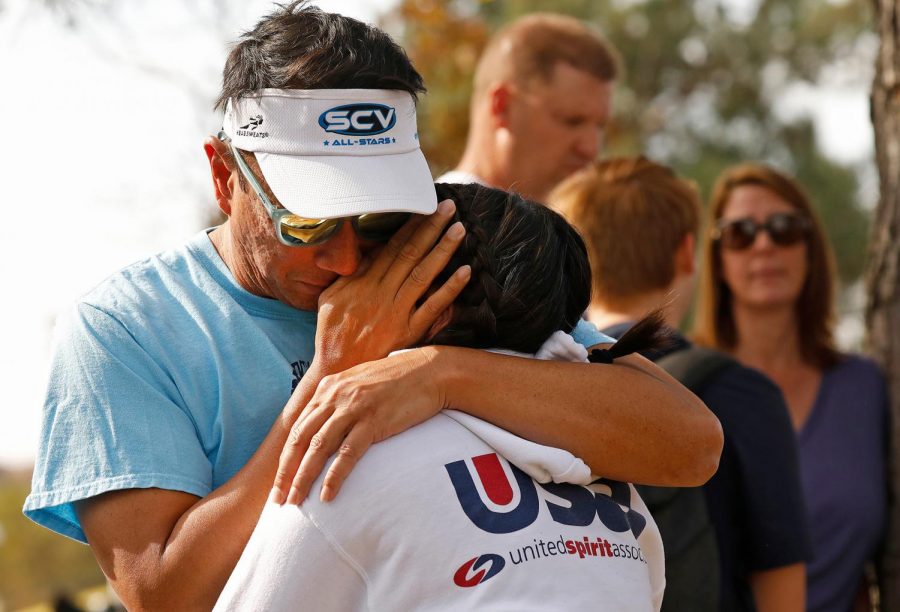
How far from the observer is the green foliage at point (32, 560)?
1209 centimetres

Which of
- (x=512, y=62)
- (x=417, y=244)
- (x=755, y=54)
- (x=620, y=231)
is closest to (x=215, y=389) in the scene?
(x=417, y=244)

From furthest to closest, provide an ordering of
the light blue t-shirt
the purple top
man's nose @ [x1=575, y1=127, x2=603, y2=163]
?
1. man's nose @ [x1=575, y1=127, x2=603, y2=163]
2. the purple top
3. the light blue t-shirt

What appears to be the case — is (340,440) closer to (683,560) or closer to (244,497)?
(244,497)

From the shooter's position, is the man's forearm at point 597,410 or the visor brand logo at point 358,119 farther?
the visor brand logo at point 358,119

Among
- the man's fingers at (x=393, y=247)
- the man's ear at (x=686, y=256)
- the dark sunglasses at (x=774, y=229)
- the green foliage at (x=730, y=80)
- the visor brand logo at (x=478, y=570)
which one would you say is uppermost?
the man's fingers at (x=393, y=247)

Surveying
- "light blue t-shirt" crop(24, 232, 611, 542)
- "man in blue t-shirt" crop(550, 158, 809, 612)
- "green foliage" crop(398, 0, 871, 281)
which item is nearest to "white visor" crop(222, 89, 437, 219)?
"light blue t-shirt" crop(24, 232, 611, 542)

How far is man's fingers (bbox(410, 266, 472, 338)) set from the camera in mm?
1971

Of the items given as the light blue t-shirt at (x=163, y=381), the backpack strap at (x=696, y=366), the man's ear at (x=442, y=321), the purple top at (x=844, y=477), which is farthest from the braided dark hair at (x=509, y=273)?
the purple top at (x=844, y=477)

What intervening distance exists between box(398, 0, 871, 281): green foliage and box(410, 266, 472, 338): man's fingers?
1485 cm

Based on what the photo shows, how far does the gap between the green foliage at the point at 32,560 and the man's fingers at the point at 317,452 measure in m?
11.2

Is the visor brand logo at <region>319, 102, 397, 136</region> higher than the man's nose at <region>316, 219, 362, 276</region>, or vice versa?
Answer: the visor brand logo at <region>319, 102, 397, 136</region>

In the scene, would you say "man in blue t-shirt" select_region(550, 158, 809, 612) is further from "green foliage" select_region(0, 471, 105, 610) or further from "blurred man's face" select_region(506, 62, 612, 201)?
"green foliage" select_region(0, 471, 105, 610)

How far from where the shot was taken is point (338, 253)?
206 centimetres

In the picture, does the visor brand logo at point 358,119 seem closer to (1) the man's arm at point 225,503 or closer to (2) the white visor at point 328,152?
(2) the white visor at point 328,152
